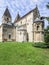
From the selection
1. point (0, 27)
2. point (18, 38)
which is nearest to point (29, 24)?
point (18, 38)

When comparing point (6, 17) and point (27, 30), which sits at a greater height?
point (6, 17)

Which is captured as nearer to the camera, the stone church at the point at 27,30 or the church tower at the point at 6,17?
the stone church at the point at 27,30

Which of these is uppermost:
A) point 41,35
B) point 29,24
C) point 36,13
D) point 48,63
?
point 36,13

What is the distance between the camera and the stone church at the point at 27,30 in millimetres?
60906

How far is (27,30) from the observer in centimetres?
6562

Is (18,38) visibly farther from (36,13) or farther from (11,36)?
(36,13)

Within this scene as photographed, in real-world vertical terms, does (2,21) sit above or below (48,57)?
above

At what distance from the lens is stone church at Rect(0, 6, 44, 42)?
60906 mm

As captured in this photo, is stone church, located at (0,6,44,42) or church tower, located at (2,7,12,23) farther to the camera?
church tower, located at (2,7,12,23)

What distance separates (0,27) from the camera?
2763 inches

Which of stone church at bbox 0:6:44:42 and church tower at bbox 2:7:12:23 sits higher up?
church tower at bbox 2:7:12:23

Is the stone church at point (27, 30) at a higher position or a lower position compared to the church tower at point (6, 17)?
lower

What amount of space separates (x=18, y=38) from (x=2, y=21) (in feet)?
47.6

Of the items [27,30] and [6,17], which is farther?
[6,17]
